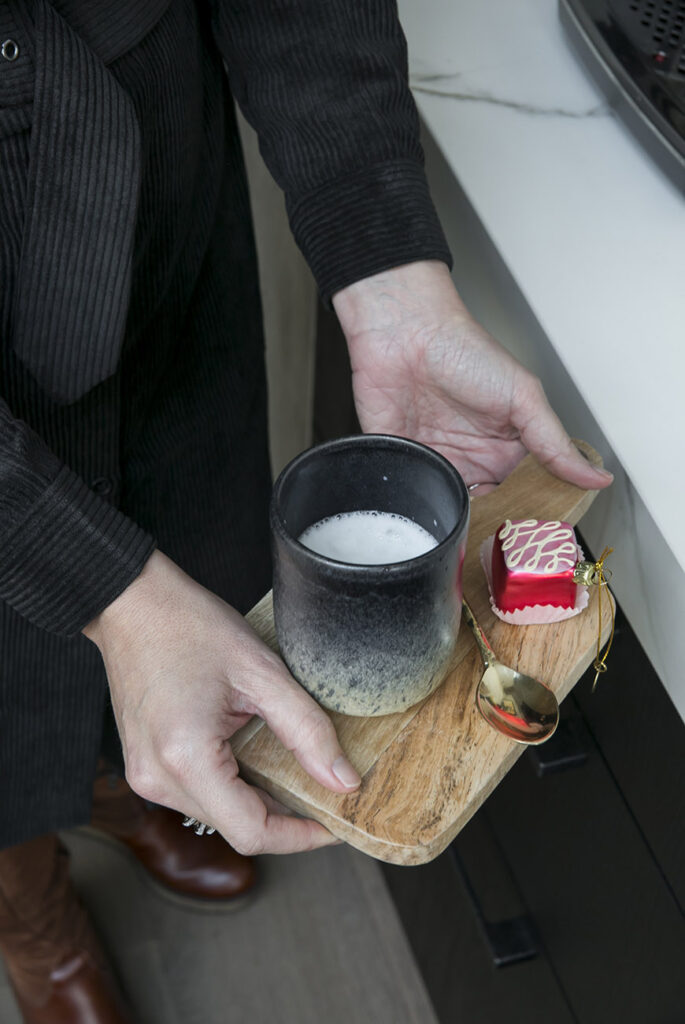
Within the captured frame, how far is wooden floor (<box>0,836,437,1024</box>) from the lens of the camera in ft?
4.26

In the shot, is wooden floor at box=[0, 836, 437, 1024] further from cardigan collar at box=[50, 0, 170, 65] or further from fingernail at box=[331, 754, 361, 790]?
cardigan collar at box=[50, 0, 170, 65]

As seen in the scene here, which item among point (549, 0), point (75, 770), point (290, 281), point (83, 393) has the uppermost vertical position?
point (549, 0)

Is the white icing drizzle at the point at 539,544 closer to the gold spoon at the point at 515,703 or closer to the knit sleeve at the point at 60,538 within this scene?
the gold spoon at the point at 515,703

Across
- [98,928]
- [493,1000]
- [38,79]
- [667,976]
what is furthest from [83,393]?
[98,928]

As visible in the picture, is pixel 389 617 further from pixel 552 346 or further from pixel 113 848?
pixel 113 848

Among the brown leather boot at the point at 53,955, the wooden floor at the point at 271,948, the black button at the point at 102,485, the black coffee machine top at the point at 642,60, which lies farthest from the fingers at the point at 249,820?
the wooden floor at the point at 271,948

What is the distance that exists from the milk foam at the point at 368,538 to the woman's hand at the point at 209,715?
0.22 ft

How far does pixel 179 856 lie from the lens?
139 centimetres

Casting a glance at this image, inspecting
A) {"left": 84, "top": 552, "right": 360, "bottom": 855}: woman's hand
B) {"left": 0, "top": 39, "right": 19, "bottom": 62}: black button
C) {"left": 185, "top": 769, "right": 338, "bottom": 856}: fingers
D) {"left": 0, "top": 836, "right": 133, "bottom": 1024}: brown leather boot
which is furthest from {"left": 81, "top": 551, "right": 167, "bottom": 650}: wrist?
{"left": 0, "top": 836, "right": 133, "bottom": 1024}: brown leather boot

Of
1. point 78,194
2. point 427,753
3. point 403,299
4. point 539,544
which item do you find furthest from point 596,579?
point 78,194

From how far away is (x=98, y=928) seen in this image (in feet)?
4.51

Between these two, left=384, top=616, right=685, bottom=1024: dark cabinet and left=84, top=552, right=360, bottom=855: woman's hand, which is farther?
left=384, top=616, right=685, bottom=1024: dark cabinet

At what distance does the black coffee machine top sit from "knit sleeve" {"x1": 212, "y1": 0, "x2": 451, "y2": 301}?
0.18 meters

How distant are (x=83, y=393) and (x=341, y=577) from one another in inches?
12.3
